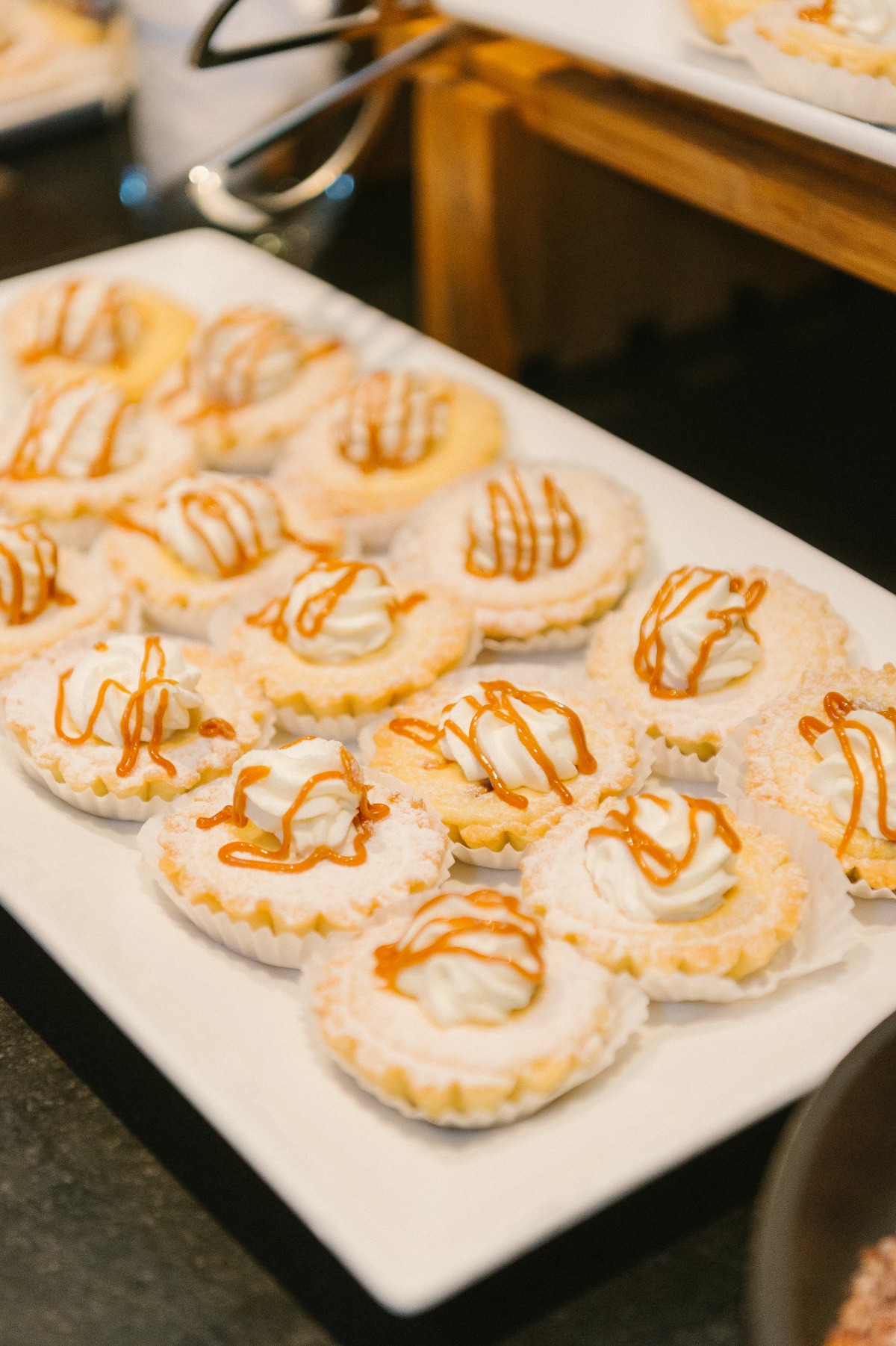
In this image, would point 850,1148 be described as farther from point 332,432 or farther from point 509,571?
point 332,432

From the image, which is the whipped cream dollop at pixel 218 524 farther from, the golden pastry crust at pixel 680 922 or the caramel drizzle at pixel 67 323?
the golden pastry crust at pixel 680 922

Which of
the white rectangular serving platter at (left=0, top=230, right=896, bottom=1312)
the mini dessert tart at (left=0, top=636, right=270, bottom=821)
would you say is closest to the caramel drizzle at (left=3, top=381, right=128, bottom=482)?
the mini dessert tart at (left=0, top=636, right=270, bottom=821)

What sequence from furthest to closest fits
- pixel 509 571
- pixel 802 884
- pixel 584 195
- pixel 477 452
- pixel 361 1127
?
pixel 584 195
pixel 477 452
pixel 509 571
pixel 802 884
pixel 361 1127

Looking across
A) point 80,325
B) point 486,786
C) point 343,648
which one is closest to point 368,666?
point 343,648

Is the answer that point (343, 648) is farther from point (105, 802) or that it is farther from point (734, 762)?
point (734, 762)

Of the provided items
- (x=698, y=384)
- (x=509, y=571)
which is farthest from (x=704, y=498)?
(x=698, y=384)

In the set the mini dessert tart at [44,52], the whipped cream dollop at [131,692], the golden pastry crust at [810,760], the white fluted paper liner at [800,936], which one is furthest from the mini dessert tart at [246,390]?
the mini dessert tart at [44,52]

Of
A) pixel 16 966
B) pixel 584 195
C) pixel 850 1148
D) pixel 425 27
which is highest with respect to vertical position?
pixel 425 27
